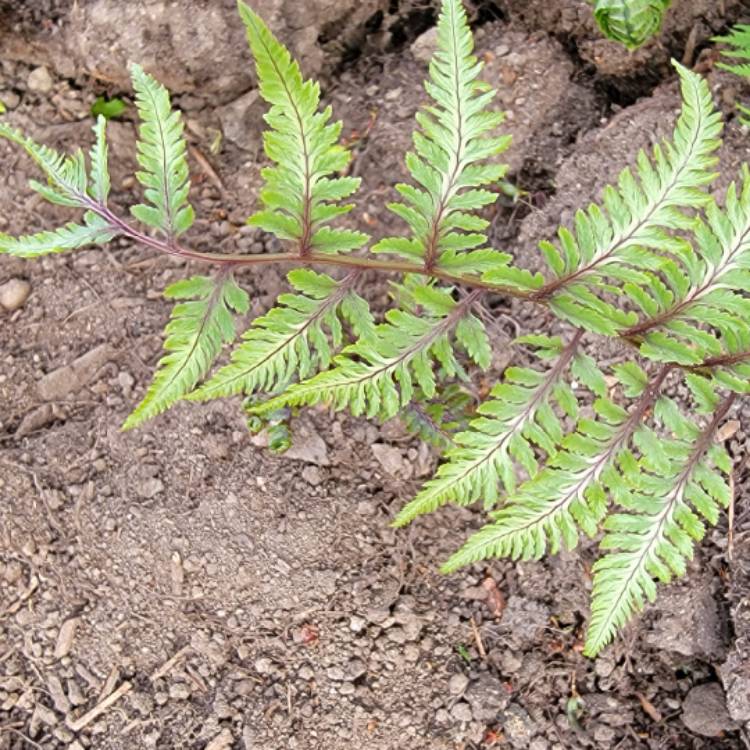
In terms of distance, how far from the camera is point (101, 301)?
135 inches

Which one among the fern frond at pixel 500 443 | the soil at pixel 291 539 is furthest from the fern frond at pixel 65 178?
the fern frond at pixel 500 443

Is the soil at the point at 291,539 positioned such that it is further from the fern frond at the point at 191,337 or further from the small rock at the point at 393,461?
the fern frond at the point at 191,337

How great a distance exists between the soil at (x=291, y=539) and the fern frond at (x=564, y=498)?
724 millimetres

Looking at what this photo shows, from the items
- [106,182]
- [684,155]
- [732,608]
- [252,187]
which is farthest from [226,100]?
[732,608]

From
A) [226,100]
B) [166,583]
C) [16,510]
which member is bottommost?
[166,583]

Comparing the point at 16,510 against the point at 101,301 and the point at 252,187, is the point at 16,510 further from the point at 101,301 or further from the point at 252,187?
the point at 252,187

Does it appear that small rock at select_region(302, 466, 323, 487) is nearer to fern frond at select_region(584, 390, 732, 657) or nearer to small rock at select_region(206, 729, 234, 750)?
small rock at select_region(206, 729, 234, 750)

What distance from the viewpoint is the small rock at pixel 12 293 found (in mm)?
3385

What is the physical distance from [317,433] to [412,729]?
102 cm

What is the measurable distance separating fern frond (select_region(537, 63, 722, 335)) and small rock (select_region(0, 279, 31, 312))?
1.96 m

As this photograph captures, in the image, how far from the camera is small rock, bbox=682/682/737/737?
2.94 m

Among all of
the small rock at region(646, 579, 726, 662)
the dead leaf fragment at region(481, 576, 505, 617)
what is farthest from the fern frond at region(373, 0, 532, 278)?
the small rock at region(646, 579, 726, 662)

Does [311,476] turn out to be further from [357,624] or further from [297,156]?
[297,156]

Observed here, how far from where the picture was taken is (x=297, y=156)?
223 cm
